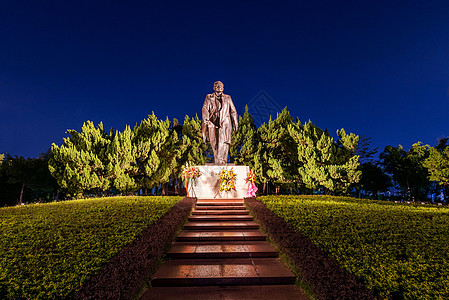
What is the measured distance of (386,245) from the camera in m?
4.16

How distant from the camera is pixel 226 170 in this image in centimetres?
1004

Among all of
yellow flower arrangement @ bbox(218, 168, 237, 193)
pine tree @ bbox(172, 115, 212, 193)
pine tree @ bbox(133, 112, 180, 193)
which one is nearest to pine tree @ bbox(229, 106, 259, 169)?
pine tree @ bbox(172, 115, 212, 193)

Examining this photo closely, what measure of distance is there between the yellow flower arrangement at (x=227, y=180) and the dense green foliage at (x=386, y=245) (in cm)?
307

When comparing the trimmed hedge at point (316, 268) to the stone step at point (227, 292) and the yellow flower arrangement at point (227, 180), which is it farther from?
the yellow flower arrangement at point (227, 180)

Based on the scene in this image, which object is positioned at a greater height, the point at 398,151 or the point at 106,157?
the point at 398,151

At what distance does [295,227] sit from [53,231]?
548 cm

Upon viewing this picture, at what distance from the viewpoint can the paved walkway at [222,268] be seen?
358 cm

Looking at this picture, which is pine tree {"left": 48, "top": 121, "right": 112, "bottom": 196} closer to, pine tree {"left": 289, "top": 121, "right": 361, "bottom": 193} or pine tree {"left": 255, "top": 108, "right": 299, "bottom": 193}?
pine tree {"left": 255, "top": 108, "right": 299, "bottom": 193}

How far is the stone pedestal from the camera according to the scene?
10078 mm

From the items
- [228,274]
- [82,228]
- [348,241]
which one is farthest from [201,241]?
[348,241]

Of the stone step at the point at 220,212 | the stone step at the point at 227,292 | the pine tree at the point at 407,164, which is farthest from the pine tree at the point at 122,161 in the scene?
the pine tree at the point at 407,164

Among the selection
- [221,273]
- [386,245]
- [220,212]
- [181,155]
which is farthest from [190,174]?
[181,155]

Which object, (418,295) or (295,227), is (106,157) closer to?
(295,227)

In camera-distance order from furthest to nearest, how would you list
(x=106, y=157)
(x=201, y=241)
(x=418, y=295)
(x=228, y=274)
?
(x=106, y=157) → (x=201, y=241) → (x=228, y=274) → (x=418, y=295)
